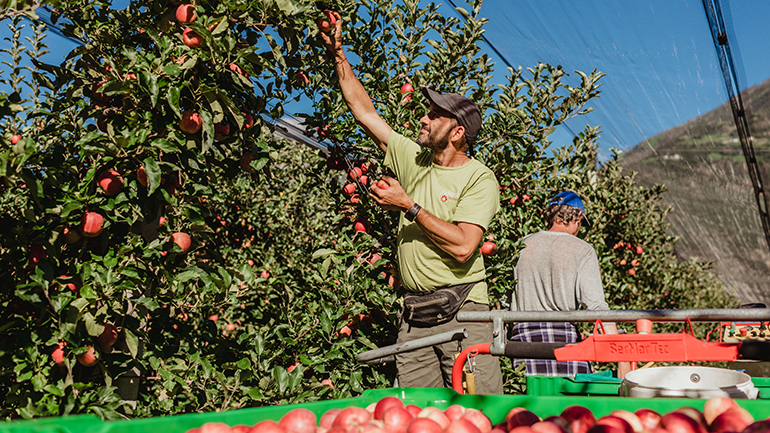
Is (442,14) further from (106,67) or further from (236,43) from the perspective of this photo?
(106,67)

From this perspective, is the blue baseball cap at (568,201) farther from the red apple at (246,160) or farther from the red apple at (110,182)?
the red apple at (110,182)

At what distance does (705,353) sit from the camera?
115cm

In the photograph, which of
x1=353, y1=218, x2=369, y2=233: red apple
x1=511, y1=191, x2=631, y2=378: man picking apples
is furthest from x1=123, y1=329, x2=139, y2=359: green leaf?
x1=511, y1=191, x2=631, y2=378: man picking apples

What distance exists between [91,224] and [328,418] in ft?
3.23

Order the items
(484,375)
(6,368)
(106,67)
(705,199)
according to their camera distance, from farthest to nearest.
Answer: (705,199), (484,375), (106,67), (6,368)

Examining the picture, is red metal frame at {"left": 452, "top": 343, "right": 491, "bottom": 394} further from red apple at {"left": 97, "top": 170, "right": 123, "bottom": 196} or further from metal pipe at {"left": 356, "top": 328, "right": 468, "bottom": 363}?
red apple at {"left": 97, "top": 170, "right": 123, "bottom": 196}

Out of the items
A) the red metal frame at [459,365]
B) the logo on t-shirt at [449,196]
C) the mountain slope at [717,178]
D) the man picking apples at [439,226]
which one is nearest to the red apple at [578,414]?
the red metal frame at [459,365]

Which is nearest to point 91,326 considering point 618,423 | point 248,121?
point 248,121

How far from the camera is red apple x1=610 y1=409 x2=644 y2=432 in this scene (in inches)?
37.6

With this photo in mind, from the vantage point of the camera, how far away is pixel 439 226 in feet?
6.38

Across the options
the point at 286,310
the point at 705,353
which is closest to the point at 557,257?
the point at 286,310

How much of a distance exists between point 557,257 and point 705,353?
158cm

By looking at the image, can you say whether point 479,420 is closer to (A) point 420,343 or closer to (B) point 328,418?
(B) point 328,418

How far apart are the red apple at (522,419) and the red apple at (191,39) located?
1.46m
